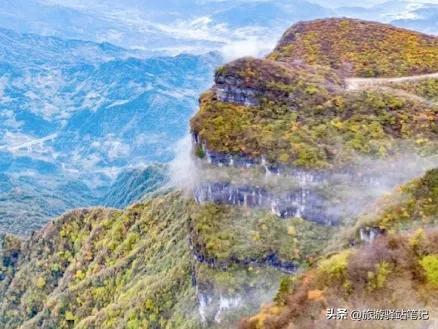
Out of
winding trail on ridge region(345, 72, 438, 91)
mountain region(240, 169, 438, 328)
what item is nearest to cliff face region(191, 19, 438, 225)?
winding trail on ridge region(345, 72, 438, 91)

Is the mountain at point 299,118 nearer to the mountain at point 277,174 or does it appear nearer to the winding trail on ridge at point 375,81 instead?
the mountain at point 277,174

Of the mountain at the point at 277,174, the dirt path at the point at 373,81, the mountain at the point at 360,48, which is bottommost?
the mountain at the point at 277,174

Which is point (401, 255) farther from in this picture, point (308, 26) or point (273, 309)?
point (308, 26)

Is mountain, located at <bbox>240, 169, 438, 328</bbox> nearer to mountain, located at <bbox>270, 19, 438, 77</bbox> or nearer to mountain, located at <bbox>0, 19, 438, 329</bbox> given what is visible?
mountain, located at <bbox>0, 19, 438, 329</bbox>

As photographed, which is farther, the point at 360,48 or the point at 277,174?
the point at 360,48

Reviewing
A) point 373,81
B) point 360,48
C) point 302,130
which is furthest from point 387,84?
point 360,48

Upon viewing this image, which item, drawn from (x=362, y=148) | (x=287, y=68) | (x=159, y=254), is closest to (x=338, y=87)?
(x=287, y=68)

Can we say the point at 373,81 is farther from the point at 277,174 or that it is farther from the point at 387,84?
the point at 277,174

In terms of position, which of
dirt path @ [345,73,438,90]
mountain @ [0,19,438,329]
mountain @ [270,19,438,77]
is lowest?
mountain @ [0,19,438,329]

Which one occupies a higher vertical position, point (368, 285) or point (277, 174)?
point (368, 285)

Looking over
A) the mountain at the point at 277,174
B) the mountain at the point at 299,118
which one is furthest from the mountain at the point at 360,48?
the mountain at the point at 299,118

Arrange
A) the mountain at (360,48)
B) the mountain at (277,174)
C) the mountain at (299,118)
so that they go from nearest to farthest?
the mountain at (277,174) → the mountain at (299,118) → the mountain at (360,48)
